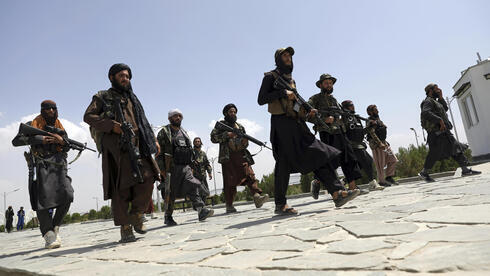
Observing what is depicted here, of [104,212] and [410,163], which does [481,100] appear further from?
[104,212]

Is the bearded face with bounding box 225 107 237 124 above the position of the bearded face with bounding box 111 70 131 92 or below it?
above

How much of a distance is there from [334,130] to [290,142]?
6.57ft

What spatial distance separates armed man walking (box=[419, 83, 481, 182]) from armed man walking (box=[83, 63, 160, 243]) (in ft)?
21.1

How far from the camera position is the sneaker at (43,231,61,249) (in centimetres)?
423

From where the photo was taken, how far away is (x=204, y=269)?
1923 mm

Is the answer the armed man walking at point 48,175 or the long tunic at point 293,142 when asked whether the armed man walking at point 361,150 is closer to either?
the long tunic at point 293,142

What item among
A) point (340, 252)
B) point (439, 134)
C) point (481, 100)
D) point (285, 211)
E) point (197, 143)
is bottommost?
point (340, 252)

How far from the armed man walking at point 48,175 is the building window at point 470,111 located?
19.6 metres

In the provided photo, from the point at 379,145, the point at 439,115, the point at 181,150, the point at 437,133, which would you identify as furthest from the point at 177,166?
the point at 439,115

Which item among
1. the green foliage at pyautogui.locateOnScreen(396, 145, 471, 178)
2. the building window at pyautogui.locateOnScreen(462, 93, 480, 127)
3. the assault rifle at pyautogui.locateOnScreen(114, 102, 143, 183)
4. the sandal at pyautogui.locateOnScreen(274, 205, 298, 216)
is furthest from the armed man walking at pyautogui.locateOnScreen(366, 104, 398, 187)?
the building window at pyautogui.locateOnScreen(462, 93, 480, 127)

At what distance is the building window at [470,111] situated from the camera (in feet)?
61.2

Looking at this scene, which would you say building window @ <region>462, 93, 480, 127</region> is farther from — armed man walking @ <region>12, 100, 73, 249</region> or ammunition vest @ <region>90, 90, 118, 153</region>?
armed man walking @ <region>12, 100, 73, 249</region>

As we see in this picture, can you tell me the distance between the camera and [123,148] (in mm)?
3947

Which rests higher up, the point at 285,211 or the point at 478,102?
the point at 478,102
